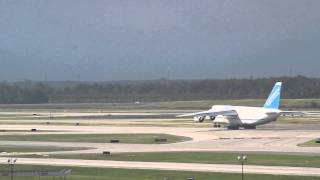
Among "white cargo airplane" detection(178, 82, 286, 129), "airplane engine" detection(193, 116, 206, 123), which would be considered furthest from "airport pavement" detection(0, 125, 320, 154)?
"airplane engine" detection(193, 116, 206, 123)

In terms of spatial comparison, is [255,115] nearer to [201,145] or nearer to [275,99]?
[275,99]

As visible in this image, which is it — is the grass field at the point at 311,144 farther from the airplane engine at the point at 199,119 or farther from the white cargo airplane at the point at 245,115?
the airplane engine at the point at 199,119

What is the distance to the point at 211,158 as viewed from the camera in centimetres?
7706

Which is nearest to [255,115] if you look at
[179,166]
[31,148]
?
[31,148]

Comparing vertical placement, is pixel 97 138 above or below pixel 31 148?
above

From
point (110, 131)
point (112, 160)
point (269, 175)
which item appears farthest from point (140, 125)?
point (269, 175)

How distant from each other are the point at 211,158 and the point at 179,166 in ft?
28.9

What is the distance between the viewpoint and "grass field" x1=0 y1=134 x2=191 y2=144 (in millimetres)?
106000

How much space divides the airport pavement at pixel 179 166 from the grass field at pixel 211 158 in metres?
3.12

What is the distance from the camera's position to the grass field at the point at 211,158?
236ft

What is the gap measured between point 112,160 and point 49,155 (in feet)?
32.6

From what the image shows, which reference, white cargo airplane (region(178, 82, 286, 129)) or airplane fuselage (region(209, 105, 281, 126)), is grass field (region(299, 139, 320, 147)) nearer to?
airplane fuselage (region(209, 105, 281, 126))

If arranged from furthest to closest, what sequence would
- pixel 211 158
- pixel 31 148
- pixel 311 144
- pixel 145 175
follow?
pixel 311 144 < pixel 31 148 < pixel 211 158 < pixel 145 175

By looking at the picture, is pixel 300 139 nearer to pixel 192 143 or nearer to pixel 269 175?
pixel 192 143
